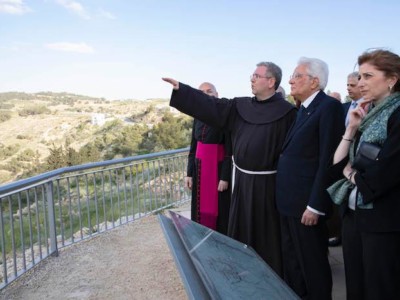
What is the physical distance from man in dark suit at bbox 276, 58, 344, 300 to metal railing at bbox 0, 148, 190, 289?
2286mm

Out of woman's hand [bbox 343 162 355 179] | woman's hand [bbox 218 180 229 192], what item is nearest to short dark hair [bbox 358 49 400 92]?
woman's hand [bbox 343 162 355 179]

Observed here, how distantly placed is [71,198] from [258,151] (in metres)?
3.83

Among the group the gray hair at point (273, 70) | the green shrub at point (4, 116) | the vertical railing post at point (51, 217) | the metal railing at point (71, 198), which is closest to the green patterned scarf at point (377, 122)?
the gray hair at point (273, 70)

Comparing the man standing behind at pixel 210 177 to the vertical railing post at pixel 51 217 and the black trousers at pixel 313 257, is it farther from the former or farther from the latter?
the vertical railing post at pixel 51 217

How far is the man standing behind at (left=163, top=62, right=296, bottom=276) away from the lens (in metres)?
3.03

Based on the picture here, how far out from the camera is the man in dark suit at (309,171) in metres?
2.47

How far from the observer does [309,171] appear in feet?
8.46

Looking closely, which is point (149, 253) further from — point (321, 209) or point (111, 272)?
point (321, 209)

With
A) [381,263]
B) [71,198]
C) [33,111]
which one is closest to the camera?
[381,263]

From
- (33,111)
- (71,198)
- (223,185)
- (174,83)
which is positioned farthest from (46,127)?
(174,83)

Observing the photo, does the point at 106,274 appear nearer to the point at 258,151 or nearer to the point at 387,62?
the point at 258,151

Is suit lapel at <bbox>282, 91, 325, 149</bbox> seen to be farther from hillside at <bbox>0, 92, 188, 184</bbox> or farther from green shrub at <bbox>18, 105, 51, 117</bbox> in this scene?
green shrub at <bbox>18, 105, 51, 117</bbox>

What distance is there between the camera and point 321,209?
2.44m

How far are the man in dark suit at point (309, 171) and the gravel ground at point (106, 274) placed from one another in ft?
4.23
